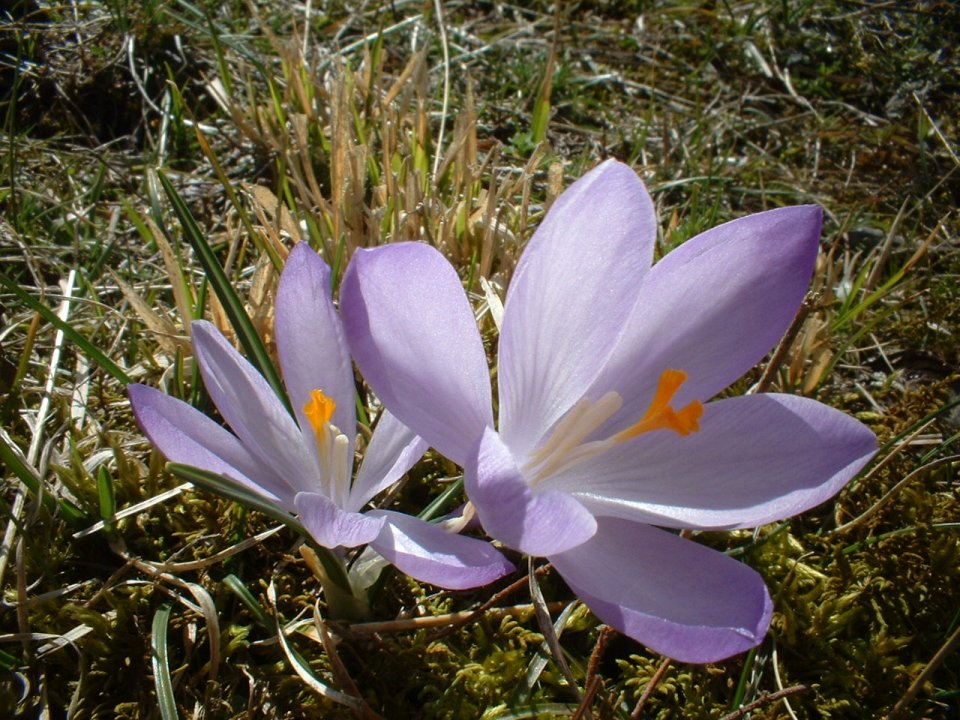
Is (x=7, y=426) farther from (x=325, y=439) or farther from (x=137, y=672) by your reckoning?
(x=325, y=439)

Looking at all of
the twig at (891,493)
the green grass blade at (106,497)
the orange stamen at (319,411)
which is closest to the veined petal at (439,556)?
the orange stamen at (319,411)

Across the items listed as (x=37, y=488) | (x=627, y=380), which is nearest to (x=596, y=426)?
(x=627, y=380)

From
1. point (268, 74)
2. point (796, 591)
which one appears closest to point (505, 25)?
point (268, 74)

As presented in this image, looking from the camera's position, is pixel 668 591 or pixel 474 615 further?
pixel 474 615

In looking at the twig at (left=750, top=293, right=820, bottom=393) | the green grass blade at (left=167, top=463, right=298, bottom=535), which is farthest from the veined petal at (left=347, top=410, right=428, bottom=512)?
the twig at (left=750, top=293, right=820, bottom=393)

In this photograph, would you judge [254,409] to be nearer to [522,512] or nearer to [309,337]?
[309,337]

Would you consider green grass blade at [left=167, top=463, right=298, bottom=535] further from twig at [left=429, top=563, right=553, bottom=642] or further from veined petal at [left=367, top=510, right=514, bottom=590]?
twig at [left=429, top=563, right=553, bottom=642]

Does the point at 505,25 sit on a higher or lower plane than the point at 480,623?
higher
